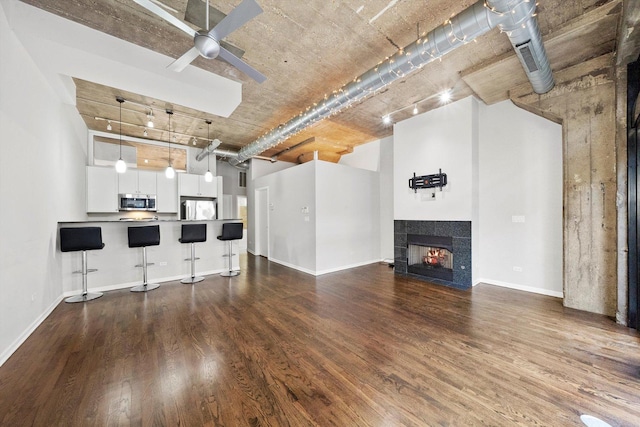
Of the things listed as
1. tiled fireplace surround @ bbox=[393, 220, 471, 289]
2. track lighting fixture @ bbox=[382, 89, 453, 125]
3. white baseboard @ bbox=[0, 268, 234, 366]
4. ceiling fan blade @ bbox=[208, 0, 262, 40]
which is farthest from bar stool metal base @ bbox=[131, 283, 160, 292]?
track lighting fixture @ bbox=[382, 89, 453, 125]

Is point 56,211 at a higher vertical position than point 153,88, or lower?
lower

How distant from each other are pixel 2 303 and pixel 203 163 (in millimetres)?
5866

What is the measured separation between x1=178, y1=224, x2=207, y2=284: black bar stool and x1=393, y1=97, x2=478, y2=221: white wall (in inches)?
163

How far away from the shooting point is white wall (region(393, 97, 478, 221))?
14.0 feet

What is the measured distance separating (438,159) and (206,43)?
4130 mm

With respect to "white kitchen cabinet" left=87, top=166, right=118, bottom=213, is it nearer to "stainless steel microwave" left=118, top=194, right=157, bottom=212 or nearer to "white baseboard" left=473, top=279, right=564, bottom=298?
"stainless steel microwave" left=118, top=194, right=157, bottom=212

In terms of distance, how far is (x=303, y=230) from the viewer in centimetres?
568

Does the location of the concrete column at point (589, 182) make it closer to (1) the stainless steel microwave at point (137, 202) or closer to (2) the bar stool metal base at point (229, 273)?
(2) the bar stool metal base at point (229, 273)

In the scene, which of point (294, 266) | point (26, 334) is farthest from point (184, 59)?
point (294, 266)

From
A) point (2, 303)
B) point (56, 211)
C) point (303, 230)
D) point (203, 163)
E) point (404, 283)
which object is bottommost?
point (404, 283)

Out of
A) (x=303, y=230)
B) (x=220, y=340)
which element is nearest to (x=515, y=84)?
(x=303, y=230)

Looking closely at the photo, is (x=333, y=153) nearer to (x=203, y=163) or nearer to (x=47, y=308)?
(x=203, y=163)

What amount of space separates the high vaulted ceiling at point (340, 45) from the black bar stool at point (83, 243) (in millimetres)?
2291

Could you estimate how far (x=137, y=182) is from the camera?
6.18m
